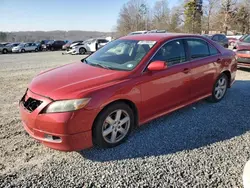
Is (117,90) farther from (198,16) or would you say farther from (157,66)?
(198,16)

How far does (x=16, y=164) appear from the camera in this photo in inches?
114

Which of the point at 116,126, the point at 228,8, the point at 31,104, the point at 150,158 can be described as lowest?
the point at 150,158

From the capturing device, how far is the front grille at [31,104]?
9.65 ft

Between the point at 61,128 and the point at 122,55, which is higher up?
the point at 122,55

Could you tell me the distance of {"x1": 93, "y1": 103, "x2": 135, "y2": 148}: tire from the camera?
2.99 meters

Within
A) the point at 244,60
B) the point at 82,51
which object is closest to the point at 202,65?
the point at 244,60

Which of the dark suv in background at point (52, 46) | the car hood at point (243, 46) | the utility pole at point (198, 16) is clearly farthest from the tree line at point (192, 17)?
the car hood at point (243, 46)

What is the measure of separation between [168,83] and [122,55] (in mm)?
930

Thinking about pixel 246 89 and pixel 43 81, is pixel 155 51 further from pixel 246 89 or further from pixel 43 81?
pixel 246 89

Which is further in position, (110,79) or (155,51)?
(155,51)

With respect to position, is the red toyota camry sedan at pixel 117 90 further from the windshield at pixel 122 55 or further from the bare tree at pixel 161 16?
the bare tree at pixel 161 16

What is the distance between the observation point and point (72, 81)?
3180mm

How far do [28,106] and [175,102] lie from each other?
2387 mm

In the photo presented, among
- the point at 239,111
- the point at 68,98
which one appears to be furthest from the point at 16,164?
the point at 239,111
